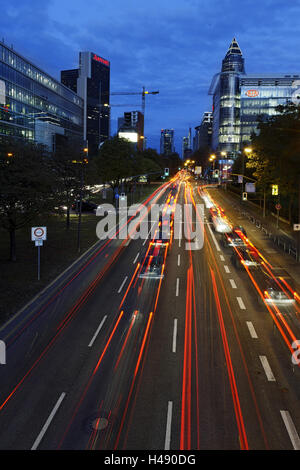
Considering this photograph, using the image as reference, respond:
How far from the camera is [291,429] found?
10367 millimetres

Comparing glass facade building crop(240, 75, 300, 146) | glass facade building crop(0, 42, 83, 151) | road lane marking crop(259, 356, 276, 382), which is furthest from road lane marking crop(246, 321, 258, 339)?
glass facade building crop(240, 75, 300, 146)

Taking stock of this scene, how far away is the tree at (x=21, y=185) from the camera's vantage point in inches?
1036

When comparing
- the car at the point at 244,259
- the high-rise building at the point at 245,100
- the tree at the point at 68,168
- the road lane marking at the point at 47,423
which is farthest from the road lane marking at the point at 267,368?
the high-rise building at the point at 245,100

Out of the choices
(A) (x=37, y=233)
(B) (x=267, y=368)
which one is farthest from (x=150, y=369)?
(A) (x=37, y=233)

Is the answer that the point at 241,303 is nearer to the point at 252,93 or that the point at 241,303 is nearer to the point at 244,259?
the point at 244,259

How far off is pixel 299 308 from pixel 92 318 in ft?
36.2

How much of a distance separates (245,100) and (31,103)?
104 m

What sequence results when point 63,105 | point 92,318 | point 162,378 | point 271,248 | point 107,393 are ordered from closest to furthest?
point 107,393 < point 162,378 < point 92,318 < point 271,248 < point 63,105

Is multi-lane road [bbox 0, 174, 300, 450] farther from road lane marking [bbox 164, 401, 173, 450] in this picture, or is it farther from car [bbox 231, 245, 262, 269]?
car [bbox 231, 245, 262, 269]

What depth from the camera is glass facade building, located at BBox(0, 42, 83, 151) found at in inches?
3324

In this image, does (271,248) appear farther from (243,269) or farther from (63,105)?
(63,105)

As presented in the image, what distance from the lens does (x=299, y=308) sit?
66.9ft

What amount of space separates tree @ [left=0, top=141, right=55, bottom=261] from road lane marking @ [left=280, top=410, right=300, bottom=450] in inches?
817

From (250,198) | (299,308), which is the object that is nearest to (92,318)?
(299,308)
